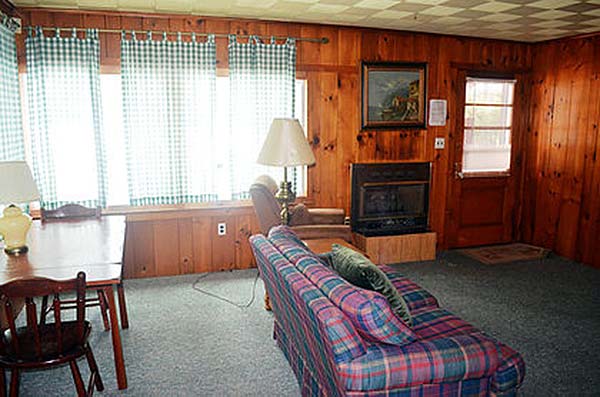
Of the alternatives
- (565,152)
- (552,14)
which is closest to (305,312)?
(552,14)

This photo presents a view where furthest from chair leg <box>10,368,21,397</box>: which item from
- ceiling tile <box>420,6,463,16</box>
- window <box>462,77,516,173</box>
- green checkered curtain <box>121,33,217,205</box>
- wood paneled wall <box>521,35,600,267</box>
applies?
wood paneled wall <box>521,35,600,267</box>

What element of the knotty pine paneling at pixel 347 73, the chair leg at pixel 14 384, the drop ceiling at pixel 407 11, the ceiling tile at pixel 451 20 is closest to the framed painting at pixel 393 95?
the knotty pine paneling at pixel 347 73

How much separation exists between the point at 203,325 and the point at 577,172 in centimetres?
433

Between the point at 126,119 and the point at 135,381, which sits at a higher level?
the point at 126,119

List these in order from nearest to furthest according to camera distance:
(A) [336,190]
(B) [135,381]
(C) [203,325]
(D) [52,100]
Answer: (B) [135,381] → (C) [203,325] → (D) [52,100] → (A) [336,190]

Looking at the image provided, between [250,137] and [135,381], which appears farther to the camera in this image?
[250,137]

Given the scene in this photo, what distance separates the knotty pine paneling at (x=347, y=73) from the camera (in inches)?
171

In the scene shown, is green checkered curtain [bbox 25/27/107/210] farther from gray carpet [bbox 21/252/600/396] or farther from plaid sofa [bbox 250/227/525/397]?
plaid sofa [bbox 250/227/525/397]

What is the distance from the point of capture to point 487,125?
5.52 m

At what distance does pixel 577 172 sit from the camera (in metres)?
5.05

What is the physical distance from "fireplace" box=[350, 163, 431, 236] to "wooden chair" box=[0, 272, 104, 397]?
3.22m

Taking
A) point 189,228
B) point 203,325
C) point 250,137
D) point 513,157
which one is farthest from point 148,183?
point 513,157

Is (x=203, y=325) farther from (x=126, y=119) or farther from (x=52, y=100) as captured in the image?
(x=52, y=100)

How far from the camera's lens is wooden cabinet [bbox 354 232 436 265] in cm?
477
